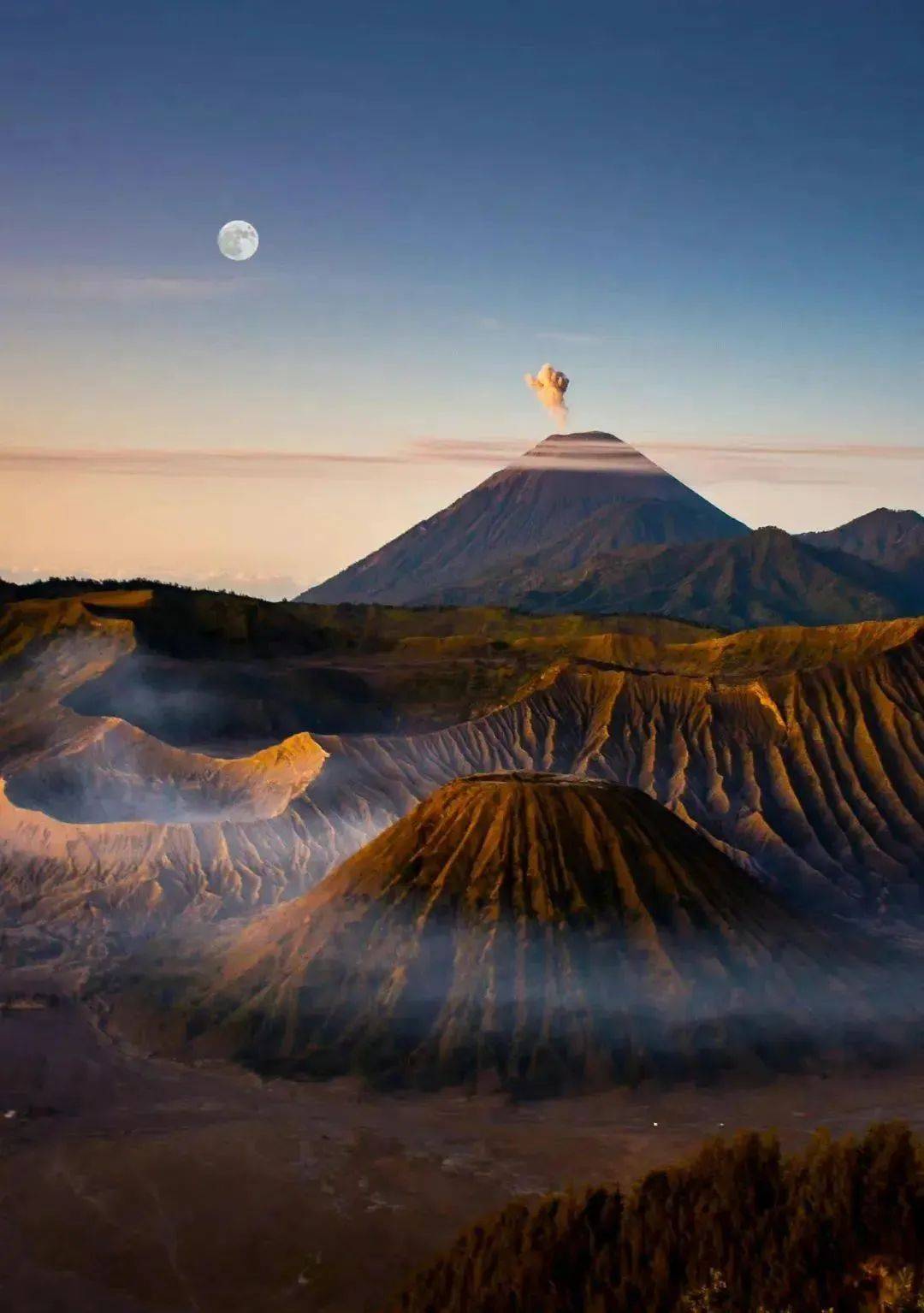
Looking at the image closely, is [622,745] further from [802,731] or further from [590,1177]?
[590,1177]

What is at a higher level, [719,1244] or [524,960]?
[719,1244]

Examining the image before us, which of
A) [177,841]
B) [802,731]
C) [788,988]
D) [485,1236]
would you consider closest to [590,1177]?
[485,1236]

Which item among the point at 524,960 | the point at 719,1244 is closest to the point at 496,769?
the point at 524,960

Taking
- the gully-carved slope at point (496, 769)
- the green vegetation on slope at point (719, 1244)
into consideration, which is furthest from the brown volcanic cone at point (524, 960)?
the green vegetation on slope at point (719, 1244)

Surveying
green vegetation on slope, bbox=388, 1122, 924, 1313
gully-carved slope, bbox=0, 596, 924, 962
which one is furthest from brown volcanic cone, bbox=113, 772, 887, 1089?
green vegetation on slope, bbox=388, 1122, 924, 1313

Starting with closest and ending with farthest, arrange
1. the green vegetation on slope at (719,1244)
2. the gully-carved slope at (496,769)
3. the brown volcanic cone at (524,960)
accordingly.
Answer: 1. the green vegetation on slope at (719,1244)
2. the brown volcanic cone at (524,960)
3. the gully-carved slope at (496,769)

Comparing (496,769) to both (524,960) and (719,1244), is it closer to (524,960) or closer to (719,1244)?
(524,960)

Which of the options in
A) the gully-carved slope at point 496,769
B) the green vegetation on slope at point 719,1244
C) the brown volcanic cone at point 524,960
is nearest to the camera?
the green vegetation on slope at point 719,1244

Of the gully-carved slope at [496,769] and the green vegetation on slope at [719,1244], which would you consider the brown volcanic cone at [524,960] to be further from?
the green vegetation on slope at [719,1244]

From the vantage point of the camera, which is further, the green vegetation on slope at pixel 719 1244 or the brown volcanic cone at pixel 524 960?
the brown volcanic cone at pixel 524 960
